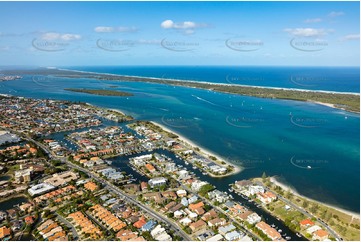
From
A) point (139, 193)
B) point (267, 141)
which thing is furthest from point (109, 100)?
point (139, 193)

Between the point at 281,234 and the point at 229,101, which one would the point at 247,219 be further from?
the point at 229,101

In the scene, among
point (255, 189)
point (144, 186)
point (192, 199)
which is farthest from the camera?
point (144, 186)

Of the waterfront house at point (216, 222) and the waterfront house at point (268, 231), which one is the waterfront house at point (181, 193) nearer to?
the waterfront house at point (216, 222)

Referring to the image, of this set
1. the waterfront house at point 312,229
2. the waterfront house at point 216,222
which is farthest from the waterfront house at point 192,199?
the waterfront house at point 312,229

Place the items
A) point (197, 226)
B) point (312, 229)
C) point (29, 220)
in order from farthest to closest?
1. point (29, 220)
2. point (197, 226)
3. point (312, 229)

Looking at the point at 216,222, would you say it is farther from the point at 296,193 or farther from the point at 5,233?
the point at 5,233

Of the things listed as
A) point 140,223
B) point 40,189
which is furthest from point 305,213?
point 40,189

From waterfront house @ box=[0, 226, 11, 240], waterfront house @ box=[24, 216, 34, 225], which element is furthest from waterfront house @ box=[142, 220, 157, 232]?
waterfront house @ box=[0, 226, 11, 240]

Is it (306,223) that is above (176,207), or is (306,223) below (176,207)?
above

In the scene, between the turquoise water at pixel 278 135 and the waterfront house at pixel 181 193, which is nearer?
the waterfront house at pixel 181 193
